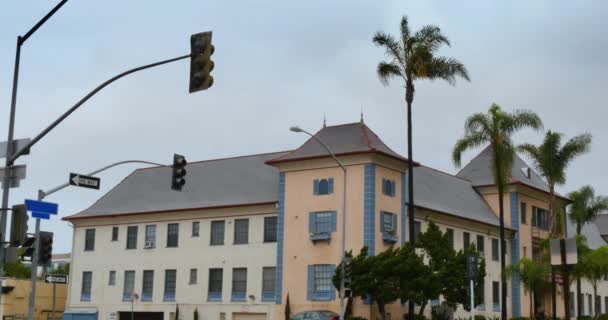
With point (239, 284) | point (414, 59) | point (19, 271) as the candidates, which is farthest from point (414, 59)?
point (19, 271)

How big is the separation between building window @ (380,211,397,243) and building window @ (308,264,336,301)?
360 centimetres

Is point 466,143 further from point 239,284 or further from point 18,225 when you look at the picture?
point 18,225

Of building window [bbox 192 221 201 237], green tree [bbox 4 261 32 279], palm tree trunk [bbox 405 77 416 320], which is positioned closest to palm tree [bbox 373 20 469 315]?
palm tree trunk [bbox 405 77 416 320]

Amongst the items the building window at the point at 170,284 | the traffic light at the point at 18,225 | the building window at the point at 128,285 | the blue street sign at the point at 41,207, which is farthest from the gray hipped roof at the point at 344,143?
the traffic light at the point at 18,225

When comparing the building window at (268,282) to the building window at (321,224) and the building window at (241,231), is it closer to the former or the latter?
the building window at (241,231)

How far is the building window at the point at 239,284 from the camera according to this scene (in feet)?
184

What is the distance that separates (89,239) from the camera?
65.5 metres

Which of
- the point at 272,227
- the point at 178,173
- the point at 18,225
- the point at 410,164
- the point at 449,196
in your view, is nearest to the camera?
the point at 18,225

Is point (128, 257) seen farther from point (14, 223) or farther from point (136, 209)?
point (14, 223)

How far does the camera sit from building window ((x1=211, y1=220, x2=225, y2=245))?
58.0 meters

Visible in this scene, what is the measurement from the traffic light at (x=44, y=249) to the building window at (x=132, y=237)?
36254 millimetres

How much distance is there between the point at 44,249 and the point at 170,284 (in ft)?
112

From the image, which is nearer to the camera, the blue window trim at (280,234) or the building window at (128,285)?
the blue window trim at (280,234)

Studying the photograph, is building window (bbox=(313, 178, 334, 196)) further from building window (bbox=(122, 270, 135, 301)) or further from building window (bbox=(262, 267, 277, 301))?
building window (bbox=(122, 270, 135, 301))
